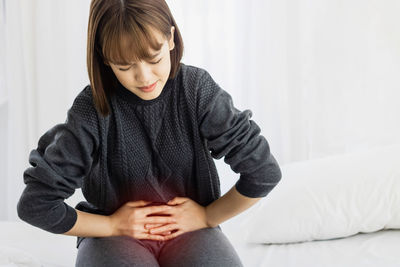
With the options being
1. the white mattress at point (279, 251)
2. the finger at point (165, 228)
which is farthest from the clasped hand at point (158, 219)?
the white mattress at point (279, 251)

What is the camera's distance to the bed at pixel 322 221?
57.4 inches

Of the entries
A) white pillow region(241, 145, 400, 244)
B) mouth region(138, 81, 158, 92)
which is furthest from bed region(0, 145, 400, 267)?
mouth region(138, 81, 158, 92)

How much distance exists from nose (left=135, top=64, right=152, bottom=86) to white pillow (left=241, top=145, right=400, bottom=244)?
61 centimetres

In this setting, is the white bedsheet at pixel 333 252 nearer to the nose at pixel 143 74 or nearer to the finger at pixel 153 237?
the finger at pixel 153 237

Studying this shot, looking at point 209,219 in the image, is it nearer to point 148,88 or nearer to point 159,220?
point 159,220

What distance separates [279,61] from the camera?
7.06ft

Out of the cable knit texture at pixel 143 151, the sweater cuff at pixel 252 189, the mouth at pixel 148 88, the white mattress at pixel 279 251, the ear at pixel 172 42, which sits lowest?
the white mattress at pixel 279 251

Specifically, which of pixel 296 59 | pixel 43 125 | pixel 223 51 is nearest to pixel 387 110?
pixel 296 59

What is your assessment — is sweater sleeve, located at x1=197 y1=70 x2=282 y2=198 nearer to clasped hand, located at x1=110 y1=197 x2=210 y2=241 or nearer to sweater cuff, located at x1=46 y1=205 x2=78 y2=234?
clasped hand, located at x1=110 y1=197 x2=210 y2=241

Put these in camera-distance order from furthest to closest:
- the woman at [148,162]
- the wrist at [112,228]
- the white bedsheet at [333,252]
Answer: the white bedsheet at [333,252] < the wrist at [112,228] < the woman at [148,162]

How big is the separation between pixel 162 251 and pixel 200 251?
118 millimetres

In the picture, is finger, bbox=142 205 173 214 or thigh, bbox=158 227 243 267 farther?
finger, bbox=142 205 173 214

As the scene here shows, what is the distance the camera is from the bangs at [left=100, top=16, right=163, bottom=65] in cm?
103

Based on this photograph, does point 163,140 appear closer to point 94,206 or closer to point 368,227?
point 94,206
